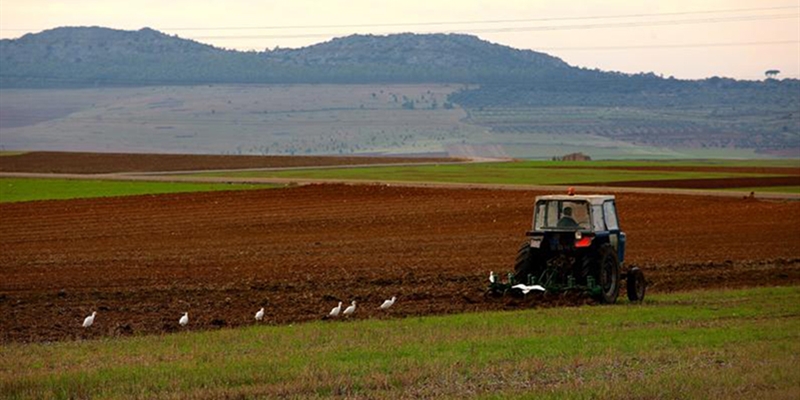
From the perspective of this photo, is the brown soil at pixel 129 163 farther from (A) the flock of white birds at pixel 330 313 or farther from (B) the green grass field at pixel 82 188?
(A) the flock of white birds at pixel 330 313

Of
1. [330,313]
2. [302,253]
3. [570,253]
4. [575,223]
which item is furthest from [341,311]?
[302,253]

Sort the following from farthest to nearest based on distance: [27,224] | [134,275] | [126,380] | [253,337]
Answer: [27,224] → [134,275] → [253,337] → [126,380]

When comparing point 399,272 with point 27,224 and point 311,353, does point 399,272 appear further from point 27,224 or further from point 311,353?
point 27,224

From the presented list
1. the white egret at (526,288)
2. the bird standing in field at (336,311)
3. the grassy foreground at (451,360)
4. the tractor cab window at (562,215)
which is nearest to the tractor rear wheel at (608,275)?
the tractor cab window at (562,215)

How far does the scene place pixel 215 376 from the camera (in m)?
15.5

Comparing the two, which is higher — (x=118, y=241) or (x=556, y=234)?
(x=556, y=234)

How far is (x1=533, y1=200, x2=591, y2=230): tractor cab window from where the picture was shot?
24297mm

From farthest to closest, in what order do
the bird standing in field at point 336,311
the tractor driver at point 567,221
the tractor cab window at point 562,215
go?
the tractor cab window at point 562,215 → the tractor driver at point 567,221 → the bird standing in field at point 336,311

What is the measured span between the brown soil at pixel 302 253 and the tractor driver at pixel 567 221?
1.24m

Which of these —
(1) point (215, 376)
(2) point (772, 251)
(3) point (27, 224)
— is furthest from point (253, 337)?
(3) point (27, 224)

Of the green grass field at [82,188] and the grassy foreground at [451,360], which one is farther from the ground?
the grassy foreground at [451,360]

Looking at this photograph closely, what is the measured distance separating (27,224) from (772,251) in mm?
25285

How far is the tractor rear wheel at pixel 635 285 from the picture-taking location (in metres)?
25.1

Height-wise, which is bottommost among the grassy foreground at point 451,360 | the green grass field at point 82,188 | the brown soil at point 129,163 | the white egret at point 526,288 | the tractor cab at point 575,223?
the brown soil at point 129,163
